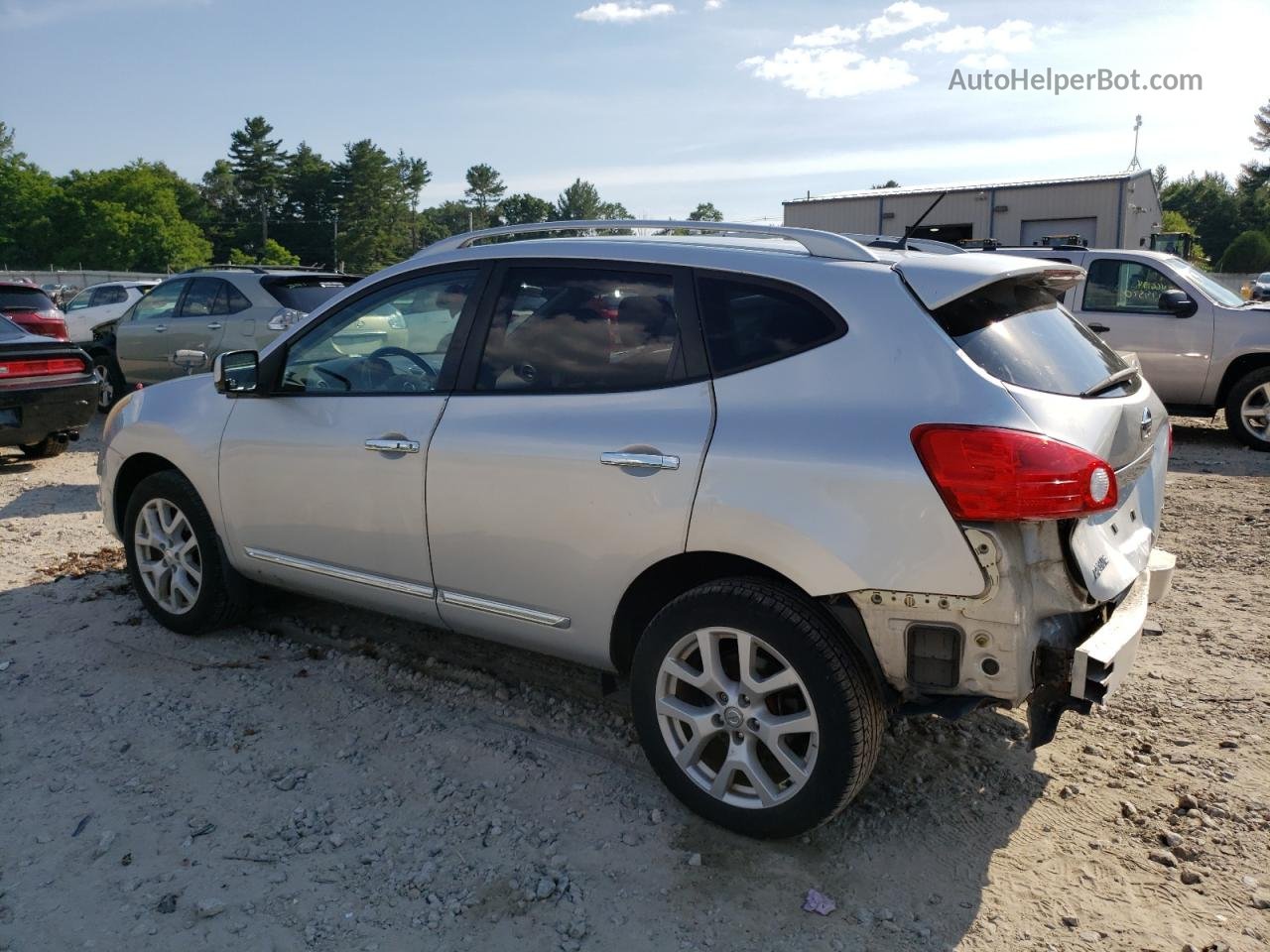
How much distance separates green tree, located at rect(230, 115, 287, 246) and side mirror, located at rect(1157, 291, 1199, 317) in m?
88.0

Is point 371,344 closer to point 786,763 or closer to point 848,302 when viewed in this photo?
point 848,302

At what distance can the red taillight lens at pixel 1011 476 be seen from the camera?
8.67 ft

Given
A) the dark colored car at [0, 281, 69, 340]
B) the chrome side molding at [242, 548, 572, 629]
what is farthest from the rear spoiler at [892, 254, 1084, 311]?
the dark colored car at [0, 281, 69, 340]

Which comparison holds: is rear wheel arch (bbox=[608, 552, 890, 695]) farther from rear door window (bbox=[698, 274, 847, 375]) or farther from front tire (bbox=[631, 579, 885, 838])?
rear door window (bbox=[698, 274, 847, 375])

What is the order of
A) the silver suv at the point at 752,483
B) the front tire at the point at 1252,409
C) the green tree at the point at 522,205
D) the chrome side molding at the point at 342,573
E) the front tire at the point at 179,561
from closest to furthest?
1. the silver suv at the point at 752,483
2. the chrome side molding at the point at 342,573
3. the front tire at the point at 179,561
4. the front tire at the point at 1252,409
5. the green tree at the point at 522,205

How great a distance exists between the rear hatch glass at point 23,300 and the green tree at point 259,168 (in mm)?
79437

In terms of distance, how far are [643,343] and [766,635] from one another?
1.07m

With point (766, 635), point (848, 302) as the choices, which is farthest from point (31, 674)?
point (848, 302)

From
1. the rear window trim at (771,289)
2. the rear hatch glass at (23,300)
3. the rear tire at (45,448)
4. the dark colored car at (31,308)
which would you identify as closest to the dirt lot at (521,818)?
the rear window trim at (771,289)

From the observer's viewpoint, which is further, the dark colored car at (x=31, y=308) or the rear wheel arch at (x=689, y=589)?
the dark colored car at (x=31, y=308)

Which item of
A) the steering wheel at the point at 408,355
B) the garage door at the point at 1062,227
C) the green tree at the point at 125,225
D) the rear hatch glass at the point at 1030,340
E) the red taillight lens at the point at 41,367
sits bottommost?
the red taillight lens at the point at 41,367

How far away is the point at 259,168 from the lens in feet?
295

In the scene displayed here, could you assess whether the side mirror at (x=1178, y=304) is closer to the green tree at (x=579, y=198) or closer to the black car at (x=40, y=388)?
the black car at (x=40, y=388)

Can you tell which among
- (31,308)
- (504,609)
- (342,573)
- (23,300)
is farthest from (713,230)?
(23,300)
